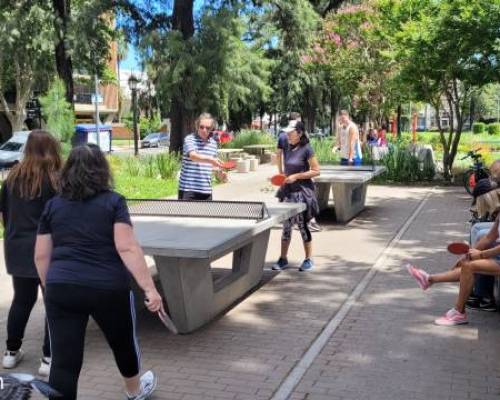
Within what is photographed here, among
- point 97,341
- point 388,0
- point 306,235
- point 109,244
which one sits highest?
point 388,0

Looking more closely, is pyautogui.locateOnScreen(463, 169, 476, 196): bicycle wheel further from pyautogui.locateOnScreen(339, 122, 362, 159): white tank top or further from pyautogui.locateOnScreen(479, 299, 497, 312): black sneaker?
pyautogui.locateOnScreen(479, 299, 497, 312): black sneaker

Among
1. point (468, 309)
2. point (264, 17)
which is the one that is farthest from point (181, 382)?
point (264, 17)

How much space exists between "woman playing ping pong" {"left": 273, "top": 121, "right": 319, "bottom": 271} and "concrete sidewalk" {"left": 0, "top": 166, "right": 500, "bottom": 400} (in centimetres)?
44

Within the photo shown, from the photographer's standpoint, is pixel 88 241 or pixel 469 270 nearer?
pixel 88 241

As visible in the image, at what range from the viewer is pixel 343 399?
3.87m

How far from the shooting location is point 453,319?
17.3ft

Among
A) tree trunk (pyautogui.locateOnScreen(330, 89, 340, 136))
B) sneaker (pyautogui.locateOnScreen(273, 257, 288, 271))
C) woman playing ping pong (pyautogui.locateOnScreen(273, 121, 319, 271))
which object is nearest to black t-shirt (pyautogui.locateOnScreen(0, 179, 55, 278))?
woman playing ping pong (pyautogui.locateOnScreen(273, 121, 319, 271))

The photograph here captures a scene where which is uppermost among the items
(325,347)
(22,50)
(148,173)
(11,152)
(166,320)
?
(22,50)

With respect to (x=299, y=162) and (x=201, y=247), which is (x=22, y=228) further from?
(x=299, y=162)

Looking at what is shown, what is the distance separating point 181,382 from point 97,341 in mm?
1119

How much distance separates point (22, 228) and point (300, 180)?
3535mm

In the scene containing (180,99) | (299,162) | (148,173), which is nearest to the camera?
(299,162)

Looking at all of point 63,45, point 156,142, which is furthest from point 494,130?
point 63,45

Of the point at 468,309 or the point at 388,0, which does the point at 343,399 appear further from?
the point at 388,0
